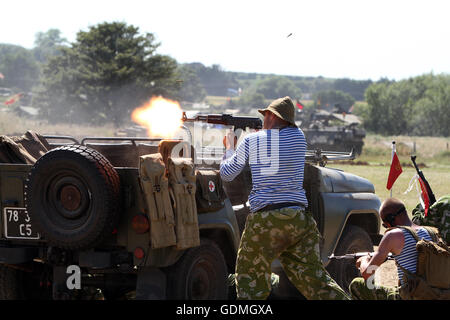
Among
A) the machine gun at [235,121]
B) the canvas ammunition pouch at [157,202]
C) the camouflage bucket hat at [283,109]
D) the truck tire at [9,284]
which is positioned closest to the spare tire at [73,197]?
the canvas ammunition pouch at [157,202]

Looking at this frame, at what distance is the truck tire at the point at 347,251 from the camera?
7.27 meters

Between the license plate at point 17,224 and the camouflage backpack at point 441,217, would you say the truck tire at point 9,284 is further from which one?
the camouflage backpack at point 441,217

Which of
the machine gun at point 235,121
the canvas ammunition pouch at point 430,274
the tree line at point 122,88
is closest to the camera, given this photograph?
the canvas ammunition pouch at point 430,274

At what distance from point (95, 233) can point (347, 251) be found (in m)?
3.06

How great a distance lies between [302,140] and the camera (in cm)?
523

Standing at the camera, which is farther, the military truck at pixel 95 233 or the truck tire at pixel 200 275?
the truck tire at pixel 200 275

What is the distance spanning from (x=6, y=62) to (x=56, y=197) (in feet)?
494

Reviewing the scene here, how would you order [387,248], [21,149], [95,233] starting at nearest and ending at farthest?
[387,248]
[95,233]
[21,149]

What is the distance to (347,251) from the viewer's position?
24.0 feet

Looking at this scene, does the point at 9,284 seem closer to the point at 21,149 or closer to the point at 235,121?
the point at 21,149

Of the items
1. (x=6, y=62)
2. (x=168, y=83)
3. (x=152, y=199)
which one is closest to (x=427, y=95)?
(x=168, y=83)

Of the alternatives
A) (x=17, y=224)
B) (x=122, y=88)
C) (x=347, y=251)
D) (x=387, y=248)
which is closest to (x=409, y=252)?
(x=387, y=248)

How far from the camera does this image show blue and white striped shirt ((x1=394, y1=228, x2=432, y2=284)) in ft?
16.4

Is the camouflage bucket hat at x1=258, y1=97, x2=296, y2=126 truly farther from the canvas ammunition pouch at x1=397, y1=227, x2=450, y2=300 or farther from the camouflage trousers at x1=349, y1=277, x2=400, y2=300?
the camouflage trousers at x1=349, y1=277, x2=400, y2=300
